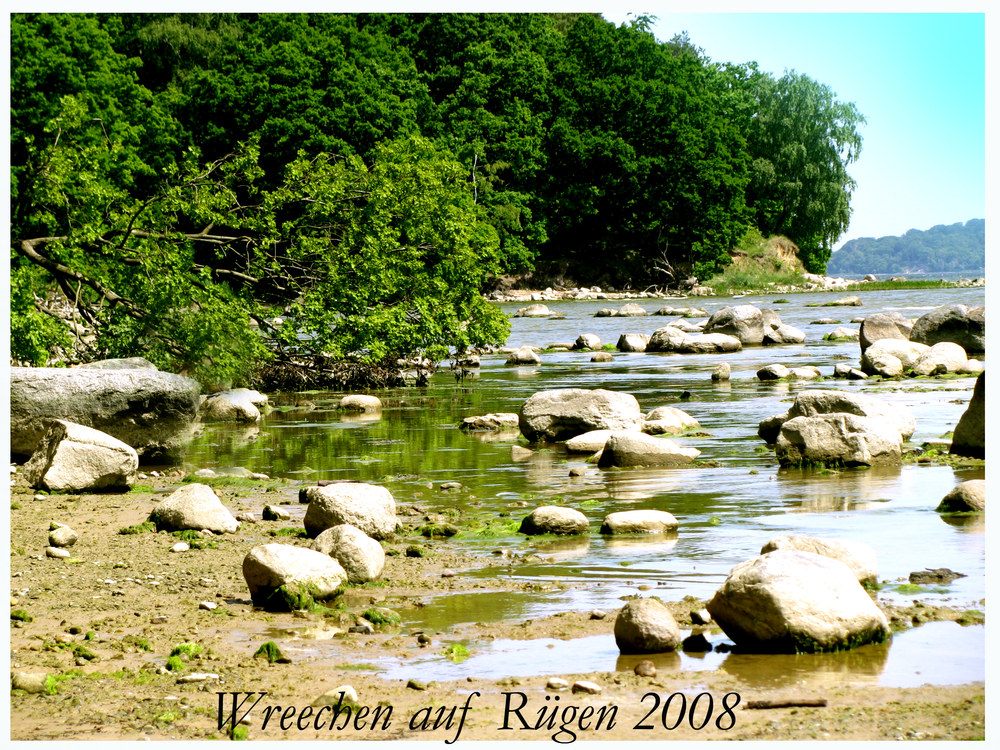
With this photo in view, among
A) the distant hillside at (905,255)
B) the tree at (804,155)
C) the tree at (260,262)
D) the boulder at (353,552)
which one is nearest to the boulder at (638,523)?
the boulder at (353,552)

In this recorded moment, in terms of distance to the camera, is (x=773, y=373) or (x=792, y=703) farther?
(x=773, y=373)

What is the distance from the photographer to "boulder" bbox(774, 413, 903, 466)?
11.2m

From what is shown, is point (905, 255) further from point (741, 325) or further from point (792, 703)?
point (792, 703)

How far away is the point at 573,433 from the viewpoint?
1408cm

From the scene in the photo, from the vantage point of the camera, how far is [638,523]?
8.41m

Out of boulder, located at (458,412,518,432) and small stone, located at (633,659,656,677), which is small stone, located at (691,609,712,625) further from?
boulder, located at (458,412,518,432)

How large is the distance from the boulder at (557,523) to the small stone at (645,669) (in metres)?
3.24

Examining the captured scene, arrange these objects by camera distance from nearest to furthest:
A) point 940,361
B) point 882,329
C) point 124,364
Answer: point 124,364
point 940,361
point 882,329

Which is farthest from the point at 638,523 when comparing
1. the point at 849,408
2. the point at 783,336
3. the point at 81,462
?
the point at 783,336

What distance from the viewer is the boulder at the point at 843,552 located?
6.55m

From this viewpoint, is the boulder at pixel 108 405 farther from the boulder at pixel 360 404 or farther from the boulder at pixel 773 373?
the boulder at pixel 773 373

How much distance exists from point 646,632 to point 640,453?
639cm

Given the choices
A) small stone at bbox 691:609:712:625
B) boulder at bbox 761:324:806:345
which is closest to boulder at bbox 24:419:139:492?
small stone at bbox 691:609:712:625

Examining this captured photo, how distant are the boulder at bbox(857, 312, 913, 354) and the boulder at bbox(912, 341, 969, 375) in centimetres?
426
